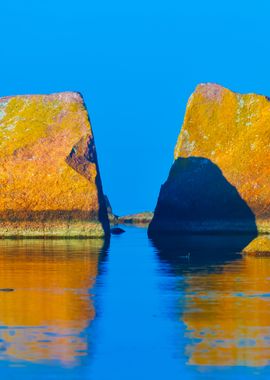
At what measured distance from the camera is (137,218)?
187 m

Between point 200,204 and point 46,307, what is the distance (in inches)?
3181

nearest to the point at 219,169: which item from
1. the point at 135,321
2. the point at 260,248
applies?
the point at 260,248

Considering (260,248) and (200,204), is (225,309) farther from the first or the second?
(200,204)

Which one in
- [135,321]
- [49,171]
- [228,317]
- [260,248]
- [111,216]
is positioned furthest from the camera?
[111,216]

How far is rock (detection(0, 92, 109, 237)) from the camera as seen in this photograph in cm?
9950

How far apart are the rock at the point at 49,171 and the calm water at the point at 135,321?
44.2 meters

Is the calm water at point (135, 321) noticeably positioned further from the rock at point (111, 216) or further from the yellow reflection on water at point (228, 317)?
the rock at point (111, 216)

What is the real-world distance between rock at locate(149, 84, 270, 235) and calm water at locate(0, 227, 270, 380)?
57622 millimetres

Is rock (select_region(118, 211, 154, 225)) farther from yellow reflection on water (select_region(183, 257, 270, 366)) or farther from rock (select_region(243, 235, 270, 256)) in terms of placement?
yellow reflection on water (select_region(183, 257, 270, 366))

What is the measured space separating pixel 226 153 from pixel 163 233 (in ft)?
39.6

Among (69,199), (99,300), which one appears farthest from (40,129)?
(99,300)

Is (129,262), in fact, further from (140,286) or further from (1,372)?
(1,372)

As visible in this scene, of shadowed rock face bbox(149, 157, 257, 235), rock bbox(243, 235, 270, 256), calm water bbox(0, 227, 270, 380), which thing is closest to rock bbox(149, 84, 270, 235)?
shadowed rock face bbox(149, 157, 257, 235)

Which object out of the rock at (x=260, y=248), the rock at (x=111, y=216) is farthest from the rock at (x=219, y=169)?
the rock at (x=260, y=248)
